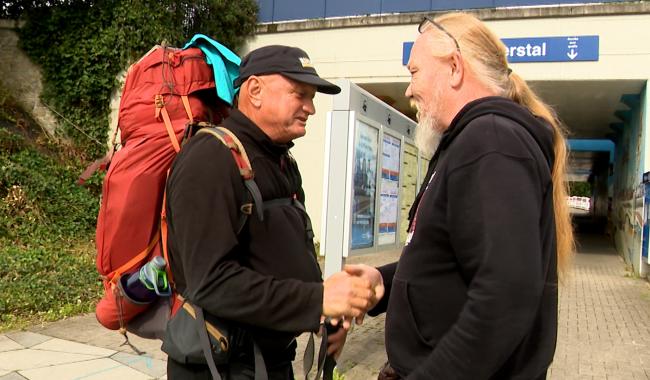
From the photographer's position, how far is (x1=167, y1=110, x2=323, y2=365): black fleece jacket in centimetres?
157

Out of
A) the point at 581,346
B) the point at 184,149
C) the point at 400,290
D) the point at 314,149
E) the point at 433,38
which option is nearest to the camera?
the point at 400,290

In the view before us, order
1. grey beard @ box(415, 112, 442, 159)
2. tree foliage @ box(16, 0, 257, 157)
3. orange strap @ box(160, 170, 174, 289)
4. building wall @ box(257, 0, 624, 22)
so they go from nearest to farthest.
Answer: grey beard @ box(415, 112, 442, 159), orange strap @ box(160, 170, 174, 289), building wall @ box(257, 0, 624, 22), tree foliage @ box(16, 0, 257, 157)

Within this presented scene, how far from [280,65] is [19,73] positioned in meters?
12.2

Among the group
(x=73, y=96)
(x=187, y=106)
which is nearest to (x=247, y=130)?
(x=187, y=106)

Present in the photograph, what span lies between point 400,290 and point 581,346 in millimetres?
5041

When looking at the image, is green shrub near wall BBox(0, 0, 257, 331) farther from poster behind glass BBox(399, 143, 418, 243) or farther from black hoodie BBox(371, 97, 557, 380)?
black hoodie BBox(371, 97, 557, 380)

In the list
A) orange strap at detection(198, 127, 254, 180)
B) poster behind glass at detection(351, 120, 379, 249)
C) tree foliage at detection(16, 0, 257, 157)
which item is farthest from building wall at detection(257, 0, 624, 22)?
orange strap at detection(198, 127, 254, 180)

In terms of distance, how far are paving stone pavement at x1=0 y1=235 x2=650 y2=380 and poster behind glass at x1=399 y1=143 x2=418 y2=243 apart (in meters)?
0.51

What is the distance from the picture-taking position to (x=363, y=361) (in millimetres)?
4828

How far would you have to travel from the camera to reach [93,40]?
37.7ft

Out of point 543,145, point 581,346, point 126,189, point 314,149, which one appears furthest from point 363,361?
point 314,149

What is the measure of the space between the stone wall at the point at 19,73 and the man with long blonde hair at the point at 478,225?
12174 mm

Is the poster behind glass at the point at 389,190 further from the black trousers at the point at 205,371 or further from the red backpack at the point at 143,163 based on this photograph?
the black trousers at the point at 205,371

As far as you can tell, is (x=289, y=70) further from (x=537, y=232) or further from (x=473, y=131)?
(x=537, y=232)
